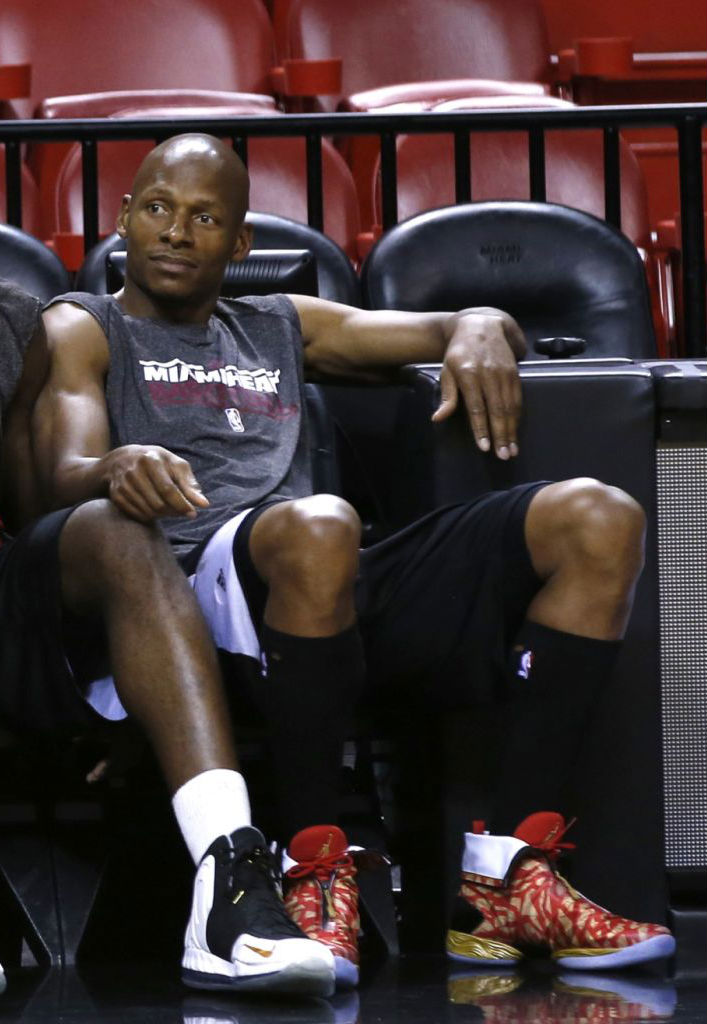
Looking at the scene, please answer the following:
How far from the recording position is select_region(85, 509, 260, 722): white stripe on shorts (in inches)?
71.6

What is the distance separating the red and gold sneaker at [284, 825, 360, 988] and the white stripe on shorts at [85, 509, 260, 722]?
0.62ft

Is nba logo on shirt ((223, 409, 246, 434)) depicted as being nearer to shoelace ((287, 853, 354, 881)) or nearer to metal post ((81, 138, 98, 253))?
shoelace ((287, 853, 354, 881))

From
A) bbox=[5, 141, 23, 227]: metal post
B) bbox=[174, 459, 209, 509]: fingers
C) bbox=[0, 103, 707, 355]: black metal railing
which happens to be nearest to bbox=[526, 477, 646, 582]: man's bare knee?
bbox=[174, 459, 209, 509]: fingers

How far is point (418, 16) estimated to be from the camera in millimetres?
4371

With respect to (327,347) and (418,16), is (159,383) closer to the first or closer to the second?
(327,347)

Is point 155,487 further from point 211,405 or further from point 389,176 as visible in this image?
point 389,176

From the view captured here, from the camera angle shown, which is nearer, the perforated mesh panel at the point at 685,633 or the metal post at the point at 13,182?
the perforated mesh panel at the point at 685,633

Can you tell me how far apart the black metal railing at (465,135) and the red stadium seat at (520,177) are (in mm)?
820

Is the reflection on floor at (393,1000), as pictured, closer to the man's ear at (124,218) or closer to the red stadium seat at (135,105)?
the man's ear at (124,218)

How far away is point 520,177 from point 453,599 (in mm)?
2359

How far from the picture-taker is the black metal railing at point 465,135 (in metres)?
3.01

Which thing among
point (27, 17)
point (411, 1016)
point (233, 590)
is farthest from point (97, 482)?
point (27, 17)

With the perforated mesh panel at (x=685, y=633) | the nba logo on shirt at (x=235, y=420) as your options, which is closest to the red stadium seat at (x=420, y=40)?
the nba logo on shirt at (x=235, y=420)

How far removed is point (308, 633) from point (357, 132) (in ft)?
5.02
